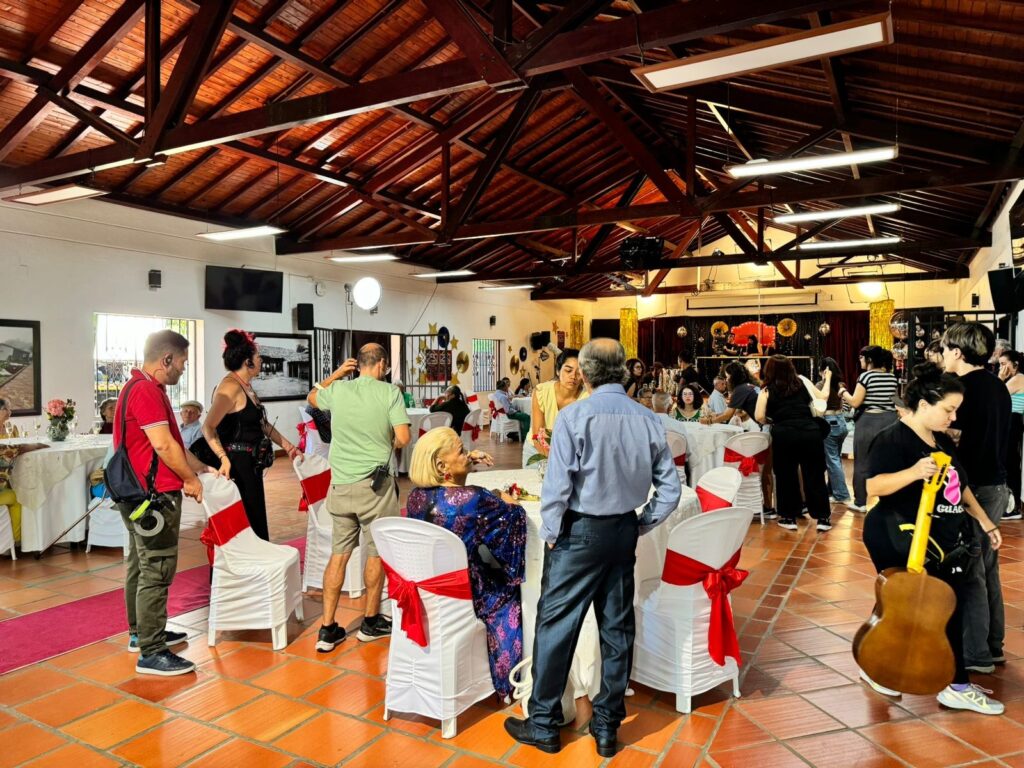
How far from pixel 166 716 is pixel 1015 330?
821 cm

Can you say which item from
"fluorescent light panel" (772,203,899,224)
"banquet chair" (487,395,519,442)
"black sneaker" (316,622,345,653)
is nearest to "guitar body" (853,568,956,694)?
"black sneaker" (316,622,345,653)

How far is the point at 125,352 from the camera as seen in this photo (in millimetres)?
9320

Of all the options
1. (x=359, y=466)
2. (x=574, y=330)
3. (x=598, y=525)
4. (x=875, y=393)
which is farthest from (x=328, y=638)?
(x=574, y=330)

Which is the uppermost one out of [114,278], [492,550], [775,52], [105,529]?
[775,52]

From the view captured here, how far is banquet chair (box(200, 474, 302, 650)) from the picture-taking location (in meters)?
3.38

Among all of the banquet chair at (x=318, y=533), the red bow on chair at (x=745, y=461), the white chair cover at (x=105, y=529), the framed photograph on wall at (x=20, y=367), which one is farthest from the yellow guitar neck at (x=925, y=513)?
the framed photograph on wall at (x=20, y=367)

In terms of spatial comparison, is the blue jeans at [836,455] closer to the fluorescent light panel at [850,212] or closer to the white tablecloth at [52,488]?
the fluorescent light panel at [850,212]

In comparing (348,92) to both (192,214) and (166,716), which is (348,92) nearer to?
(166,716)

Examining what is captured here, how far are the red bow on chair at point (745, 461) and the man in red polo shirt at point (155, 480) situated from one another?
13.8 ft

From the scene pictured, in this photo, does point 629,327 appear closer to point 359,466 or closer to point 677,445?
point 677,445

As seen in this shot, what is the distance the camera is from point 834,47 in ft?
12.1

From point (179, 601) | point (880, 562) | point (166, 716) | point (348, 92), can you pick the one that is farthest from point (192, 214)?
point (880, 562)

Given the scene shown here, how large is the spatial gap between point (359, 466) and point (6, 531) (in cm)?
334

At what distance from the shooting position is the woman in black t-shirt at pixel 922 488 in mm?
2508
